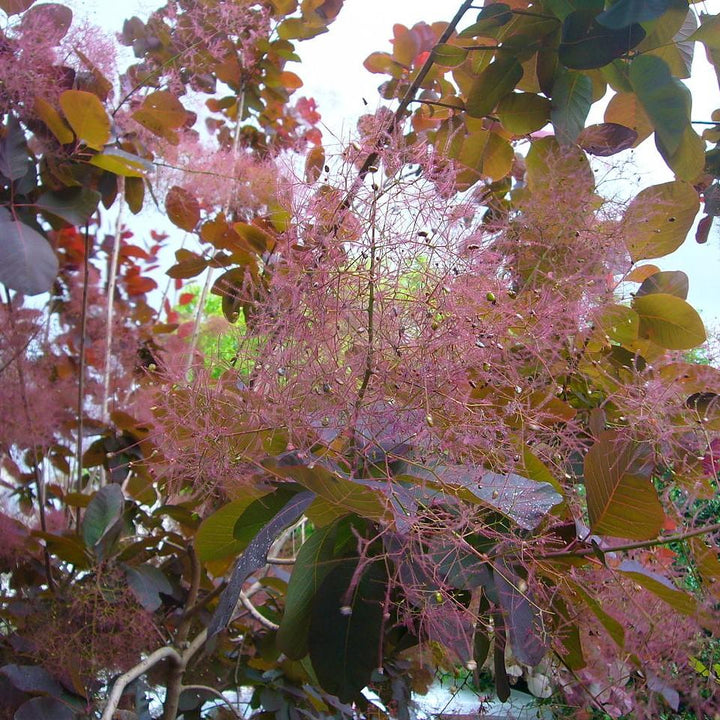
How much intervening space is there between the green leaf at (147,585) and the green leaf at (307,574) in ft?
1.42

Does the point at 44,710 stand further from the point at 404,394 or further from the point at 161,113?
the point at 161,113

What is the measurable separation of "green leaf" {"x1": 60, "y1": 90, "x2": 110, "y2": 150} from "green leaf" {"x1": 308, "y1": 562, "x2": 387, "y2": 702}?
77cm

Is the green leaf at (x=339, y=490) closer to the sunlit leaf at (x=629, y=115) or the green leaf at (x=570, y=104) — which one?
the green leaf at (x=570, y=104)

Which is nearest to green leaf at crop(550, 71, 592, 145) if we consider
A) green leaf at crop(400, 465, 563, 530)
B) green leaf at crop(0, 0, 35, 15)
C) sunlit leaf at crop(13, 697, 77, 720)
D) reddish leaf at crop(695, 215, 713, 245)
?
reddish leaf at crop(695, 215, 713, 245)

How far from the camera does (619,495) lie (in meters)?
0.64

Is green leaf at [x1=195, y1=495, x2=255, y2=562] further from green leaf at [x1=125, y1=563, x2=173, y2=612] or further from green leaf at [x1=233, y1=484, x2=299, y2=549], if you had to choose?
green leaf at [x1=125, y1=563, x2=173, y2=612]

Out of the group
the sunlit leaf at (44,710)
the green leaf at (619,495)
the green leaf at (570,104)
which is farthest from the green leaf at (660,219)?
Result: the sunlit leaf at (44,710)

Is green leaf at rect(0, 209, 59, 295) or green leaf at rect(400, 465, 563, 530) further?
green leaf at rect(0, 209, 59, 295)

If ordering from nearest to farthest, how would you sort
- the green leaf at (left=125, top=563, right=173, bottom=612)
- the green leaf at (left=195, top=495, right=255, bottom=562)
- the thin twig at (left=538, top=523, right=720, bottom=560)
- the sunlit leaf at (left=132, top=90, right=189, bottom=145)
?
the thin twig at (left=538, top=523, right=720, bottom=560)
the green leaf at (left=195, top=495, right=255, bottom=562)
the green leaf at (left=125, top=563, right=173, bottom=612)
the sunlit leaf at (left=132, top=90, right=189, bottom=145)

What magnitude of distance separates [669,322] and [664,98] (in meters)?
0.28

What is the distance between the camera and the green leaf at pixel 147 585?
108cm

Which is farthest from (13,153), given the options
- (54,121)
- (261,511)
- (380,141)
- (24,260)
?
(261,511)

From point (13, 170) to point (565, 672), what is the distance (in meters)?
1.08

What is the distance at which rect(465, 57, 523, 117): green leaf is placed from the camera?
895 millimetres
